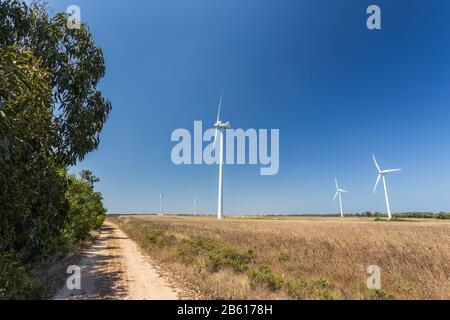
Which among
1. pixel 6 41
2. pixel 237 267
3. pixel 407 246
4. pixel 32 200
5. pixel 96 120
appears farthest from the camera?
pixel 407 246

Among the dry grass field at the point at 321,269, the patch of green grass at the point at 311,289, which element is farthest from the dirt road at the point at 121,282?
the patch of green grass at the point at 311,289

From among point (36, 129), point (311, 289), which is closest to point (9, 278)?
point (36, 129)

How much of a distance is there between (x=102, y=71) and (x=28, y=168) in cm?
737

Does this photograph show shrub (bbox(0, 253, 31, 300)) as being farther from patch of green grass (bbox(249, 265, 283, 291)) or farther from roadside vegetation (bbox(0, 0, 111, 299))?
patch of green grass (bbox(249, 265, 283, 291))

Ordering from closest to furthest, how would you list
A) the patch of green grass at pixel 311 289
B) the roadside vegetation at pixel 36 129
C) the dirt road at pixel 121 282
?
the roadside vegetation at pixel 36 129
the patch of green grass at pixel 311 289
the dirt road at pixel 121 282

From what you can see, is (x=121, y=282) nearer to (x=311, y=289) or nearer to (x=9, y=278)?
(x=9, y=278)

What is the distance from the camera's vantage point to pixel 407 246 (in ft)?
59.6

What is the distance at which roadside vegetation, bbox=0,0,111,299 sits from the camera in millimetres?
5949

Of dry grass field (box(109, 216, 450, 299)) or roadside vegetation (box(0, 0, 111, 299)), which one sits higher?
roadside vegetation (box(0, 0, 111, 299))

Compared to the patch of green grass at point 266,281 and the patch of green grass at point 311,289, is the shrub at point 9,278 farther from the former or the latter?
the patch of green grass at point 311,289

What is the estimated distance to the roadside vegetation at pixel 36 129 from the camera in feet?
19.5

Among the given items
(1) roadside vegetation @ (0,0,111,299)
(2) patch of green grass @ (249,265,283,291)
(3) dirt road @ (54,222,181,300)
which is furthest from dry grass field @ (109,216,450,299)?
(1) roadside vegetation @ (0,0,111,299)
